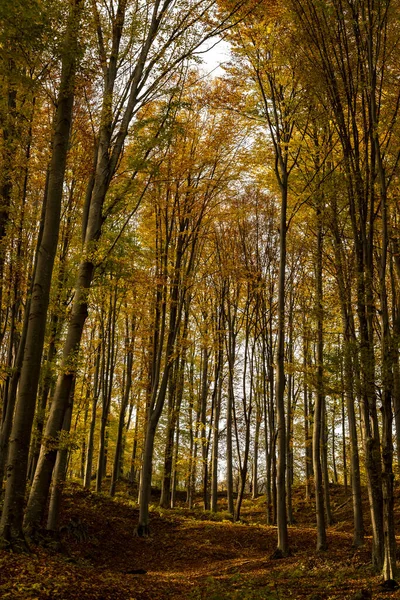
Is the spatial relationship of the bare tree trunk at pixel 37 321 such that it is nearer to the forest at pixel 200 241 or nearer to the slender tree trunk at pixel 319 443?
the forest at pixel 200 241

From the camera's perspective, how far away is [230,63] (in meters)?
10.9

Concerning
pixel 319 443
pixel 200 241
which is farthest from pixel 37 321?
pixel 200 241

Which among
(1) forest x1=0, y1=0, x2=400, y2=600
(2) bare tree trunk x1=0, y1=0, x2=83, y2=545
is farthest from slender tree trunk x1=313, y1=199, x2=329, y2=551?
(2) bare tree trunk x1=0, y1=0, x2=83, y2=545

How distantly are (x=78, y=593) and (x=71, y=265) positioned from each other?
7525 millimetres

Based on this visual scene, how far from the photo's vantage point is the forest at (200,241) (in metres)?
6.26

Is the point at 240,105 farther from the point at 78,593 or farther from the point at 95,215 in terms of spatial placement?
the point at 78,593

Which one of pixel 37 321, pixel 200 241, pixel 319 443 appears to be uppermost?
pixel 200 241

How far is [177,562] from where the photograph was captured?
10344 mm

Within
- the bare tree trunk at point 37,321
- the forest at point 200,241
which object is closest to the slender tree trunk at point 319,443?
the forest at point 200,241

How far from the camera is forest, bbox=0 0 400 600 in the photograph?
20.5 feet

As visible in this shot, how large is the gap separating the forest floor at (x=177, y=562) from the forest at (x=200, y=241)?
0.21 ft

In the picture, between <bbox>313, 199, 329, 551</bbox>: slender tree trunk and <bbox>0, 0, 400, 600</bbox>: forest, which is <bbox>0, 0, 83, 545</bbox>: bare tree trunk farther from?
<bbox>313, 199, 329, 551</bbox>: slender tree trunk

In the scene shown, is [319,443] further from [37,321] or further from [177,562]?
[37,321]

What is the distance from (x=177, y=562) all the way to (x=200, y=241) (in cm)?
901
